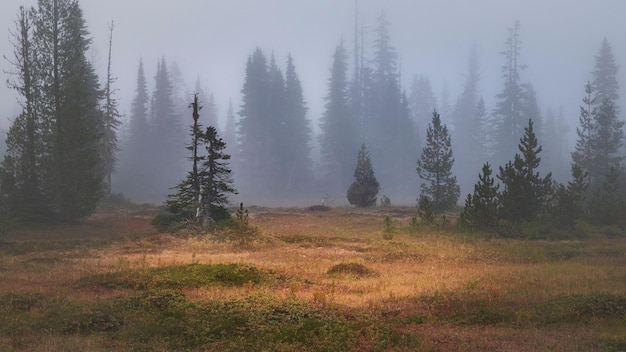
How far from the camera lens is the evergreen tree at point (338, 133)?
75562mm

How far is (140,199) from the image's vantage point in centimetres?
6550

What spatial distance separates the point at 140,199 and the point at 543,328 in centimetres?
6393

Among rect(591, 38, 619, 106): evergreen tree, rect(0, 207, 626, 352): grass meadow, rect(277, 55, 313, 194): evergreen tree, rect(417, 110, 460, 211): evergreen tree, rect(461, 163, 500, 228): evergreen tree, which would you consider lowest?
rect(0, 207, 626, 352): grass meadow

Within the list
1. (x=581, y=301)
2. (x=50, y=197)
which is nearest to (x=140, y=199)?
(x=50, y=197)

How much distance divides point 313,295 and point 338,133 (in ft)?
221

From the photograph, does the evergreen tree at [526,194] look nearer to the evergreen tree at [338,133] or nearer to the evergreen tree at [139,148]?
the evergreen tree at [338,133]

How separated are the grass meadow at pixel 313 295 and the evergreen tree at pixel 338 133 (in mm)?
54562

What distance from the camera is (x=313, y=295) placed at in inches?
424

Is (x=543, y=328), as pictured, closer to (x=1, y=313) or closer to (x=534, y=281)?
(x=534, y=281)

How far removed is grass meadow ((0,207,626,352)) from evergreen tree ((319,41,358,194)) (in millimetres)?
54562

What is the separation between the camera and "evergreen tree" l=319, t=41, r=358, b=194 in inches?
2975

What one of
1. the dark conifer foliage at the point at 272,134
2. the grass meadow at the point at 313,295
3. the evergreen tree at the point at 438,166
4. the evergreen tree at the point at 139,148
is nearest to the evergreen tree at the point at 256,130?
the dark conifer foliage at the point at 272,134

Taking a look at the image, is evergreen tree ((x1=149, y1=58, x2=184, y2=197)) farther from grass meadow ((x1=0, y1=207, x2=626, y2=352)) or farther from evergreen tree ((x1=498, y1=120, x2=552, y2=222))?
evergreen tree ((x1=498, y1=120, x2=552, y2=222))

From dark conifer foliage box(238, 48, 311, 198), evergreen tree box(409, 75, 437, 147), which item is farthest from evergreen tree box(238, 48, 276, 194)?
evergreen tree box(409, 75, 437, 147)
